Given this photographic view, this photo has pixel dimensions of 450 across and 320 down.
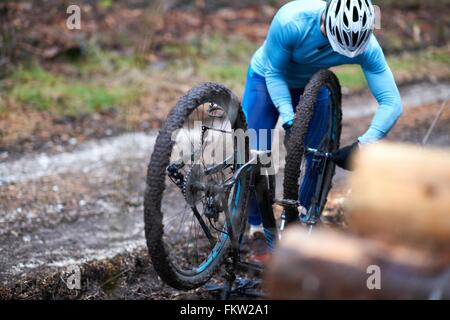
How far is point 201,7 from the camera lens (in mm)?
11656

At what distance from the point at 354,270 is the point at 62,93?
21.0 feet

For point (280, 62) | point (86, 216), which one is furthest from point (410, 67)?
point (280, 62)

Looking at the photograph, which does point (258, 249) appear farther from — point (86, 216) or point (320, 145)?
point (86, 216)

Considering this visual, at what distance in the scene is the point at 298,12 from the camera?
12.5ft

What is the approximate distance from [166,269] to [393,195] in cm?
143

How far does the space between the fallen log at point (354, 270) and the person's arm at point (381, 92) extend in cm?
185

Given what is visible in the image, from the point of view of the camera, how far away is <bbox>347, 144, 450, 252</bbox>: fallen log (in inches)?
72.9

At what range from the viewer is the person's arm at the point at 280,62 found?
12.4ft

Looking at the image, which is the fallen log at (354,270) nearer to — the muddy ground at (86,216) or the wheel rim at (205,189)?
the wheel rim at (205,189)

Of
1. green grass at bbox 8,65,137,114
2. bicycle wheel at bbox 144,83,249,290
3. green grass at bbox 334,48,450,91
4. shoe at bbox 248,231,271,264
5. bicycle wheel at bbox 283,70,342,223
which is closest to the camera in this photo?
bicycle wheel at bbox 144,83,249,290

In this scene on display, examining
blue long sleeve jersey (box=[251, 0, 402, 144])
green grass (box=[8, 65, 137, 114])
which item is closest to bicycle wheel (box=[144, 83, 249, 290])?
blue long sleeve jersey (box=[251, 0, 402, 144])

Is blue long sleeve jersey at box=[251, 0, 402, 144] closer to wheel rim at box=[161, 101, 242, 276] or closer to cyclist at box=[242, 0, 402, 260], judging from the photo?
cyclist at box=[242, 0, 402, 260]

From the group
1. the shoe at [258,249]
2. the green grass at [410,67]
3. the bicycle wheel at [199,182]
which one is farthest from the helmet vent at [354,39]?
the green grass at [410,67]

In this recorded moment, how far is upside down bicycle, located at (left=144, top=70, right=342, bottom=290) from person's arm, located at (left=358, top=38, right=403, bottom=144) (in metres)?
0.24
